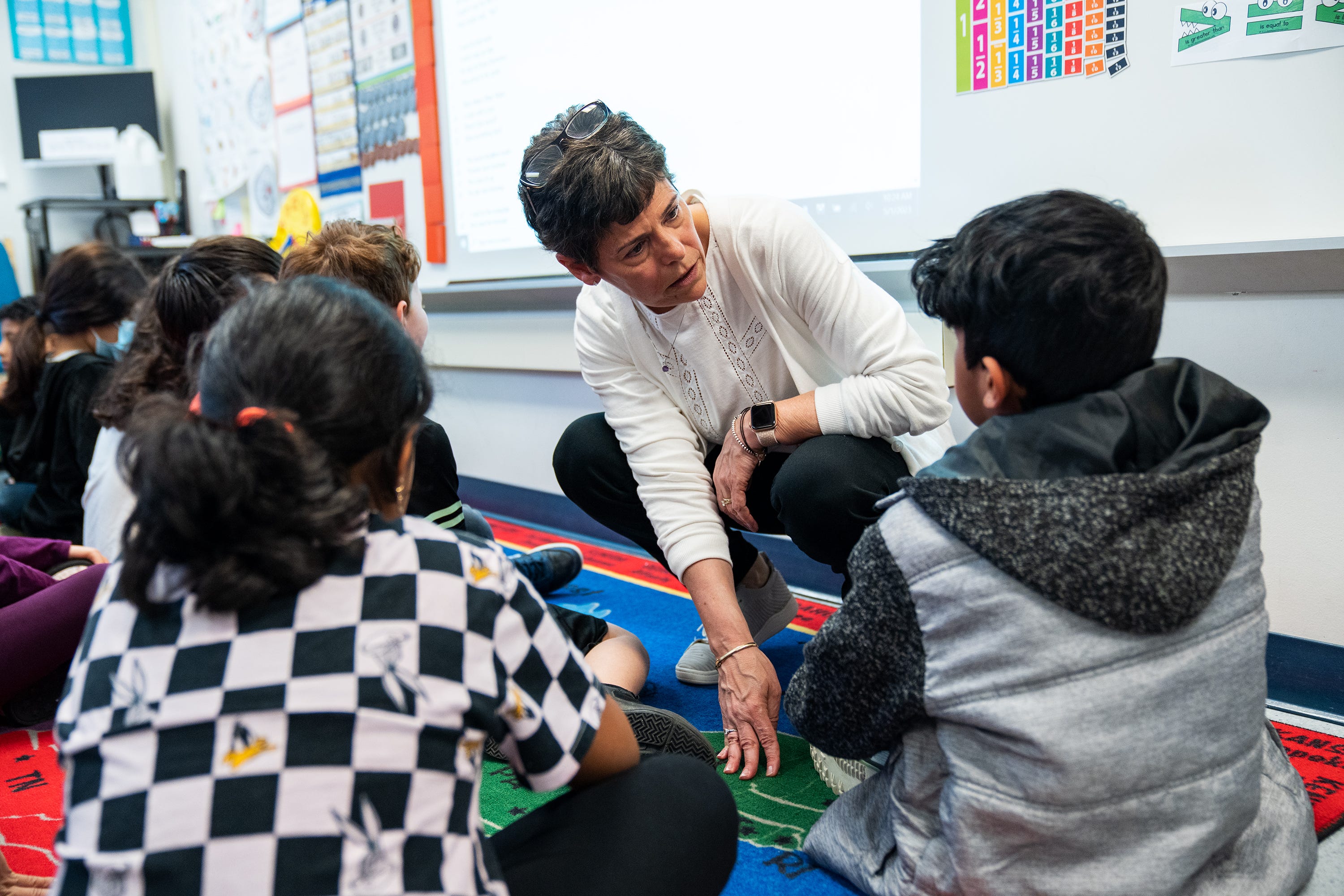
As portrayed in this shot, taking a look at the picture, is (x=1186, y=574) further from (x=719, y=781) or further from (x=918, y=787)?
(x=719, y=781)

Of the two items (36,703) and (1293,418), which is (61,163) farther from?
(1293,418)

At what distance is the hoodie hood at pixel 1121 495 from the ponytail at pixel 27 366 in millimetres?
2036

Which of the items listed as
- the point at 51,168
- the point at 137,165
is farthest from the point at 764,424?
the point at 51,168

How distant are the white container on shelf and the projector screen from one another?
7.65ft

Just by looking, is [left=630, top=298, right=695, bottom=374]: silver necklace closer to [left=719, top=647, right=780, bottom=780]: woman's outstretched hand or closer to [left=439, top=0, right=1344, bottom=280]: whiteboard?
[left=719, top=647, right=780, bottom=780]: woman's outstretched hand

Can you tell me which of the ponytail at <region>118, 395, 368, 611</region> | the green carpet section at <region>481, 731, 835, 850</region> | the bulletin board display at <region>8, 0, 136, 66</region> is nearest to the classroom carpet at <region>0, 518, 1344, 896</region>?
the green carpet section at <region>481, 731, 835, 850</region>

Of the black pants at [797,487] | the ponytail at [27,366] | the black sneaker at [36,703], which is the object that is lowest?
the black sneaker at [36,703]

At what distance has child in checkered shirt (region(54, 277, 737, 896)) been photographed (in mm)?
557

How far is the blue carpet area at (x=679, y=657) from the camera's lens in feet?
3.32

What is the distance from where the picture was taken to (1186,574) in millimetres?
738

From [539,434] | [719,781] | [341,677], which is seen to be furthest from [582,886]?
[539,434]

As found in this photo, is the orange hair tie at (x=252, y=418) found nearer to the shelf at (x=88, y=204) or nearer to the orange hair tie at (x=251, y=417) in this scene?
the orange hair tie at (x=251, y=417)

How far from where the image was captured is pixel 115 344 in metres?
2.19

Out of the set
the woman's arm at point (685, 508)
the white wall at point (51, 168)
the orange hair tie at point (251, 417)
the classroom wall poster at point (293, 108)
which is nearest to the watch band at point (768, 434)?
the woman's arm at point (685, 508)
